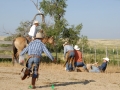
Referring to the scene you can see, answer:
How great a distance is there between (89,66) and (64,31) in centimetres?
984

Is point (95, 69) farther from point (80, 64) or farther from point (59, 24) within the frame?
point (59, 24)

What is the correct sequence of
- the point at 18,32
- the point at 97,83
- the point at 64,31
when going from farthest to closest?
the point at 18,32, the point at 64,31, the point at 97,83

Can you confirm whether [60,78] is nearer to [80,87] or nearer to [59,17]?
[80,87]

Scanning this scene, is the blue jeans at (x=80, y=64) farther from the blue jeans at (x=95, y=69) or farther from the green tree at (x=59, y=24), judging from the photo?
the green tree at (x=59, y=24)

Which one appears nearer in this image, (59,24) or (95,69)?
(95,69)

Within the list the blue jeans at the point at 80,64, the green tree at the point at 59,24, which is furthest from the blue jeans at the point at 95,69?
the green tree at the point at 59,24

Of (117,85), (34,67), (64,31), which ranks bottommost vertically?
(117,85)

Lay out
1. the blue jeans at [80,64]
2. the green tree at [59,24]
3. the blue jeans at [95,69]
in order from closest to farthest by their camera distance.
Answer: the blue jeans at [95,69], the blue jeans at [80,64], the green tree at [59,24]

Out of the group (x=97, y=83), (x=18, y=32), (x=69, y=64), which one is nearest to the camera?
(x=97, y=83)

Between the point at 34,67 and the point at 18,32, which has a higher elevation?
the point at 18,32

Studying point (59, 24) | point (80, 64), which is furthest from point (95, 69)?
point (59, 24)

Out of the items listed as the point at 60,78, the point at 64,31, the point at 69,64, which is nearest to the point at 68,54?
the point at 69,64

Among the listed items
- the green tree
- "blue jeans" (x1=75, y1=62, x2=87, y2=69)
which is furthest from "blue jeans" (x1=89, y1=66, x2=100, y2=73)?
the green tree

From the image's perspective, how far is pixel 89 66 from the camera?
16375 mm
